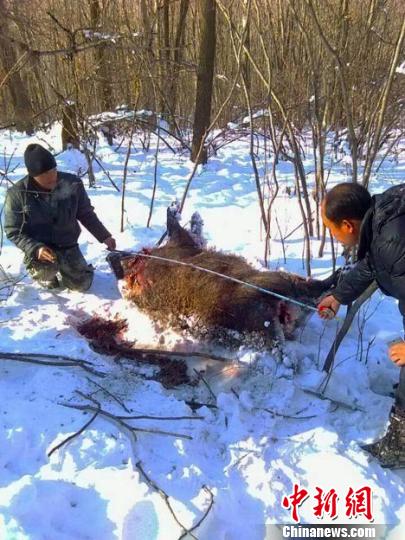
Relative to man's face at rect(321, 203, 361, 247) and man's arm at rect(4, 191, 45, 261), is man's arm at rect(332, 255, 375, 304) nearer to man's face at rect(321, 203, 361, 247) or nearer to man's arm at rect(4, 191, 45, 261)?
man's face at rect(321, 203, 361, 247)

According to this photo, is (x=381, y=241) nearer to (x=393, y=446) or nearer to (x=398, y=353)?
(x=398, y=353)

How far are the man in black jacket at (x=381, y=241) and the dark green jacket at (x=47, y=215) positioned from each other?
7.13 feet

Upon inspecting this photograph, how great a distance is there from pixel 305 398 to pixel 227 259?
102 cm

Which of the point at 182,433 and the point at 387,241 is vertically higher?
the point at 387,241

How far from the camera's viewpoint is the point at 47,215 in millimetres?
3574

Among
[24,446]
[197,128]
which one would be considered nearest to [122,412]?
[24,446]

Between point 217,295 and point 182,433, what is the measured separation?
0.82m

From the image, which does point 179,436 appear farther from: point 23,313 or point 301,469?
point 23,313

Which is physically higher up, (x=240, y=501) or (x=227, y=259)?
(x=227, y=259)

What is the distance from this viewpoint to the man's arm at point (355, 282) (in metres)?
2.19

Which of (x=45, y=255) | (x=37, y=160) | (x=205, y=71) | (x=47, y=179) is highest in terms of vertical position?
(x=205, y=71)

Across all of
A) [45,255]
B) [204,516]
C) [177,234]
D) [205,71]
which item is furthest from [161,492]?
[205,71]

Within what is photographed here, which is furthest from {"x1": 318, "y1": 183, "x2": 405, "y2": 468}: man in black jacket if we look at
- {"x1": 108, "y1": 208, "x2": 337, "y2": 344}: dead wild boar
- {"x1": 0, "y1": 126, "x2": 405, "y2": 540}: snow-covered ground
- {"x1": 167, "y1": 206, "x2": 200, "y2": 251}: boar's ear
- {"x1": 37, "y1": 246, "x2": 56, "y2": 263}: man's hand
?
{"x1": 37, "y1": 246, "x2": 56, "y2": 263}: man's hand

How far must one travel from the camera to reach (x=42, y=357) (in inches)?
98.7
